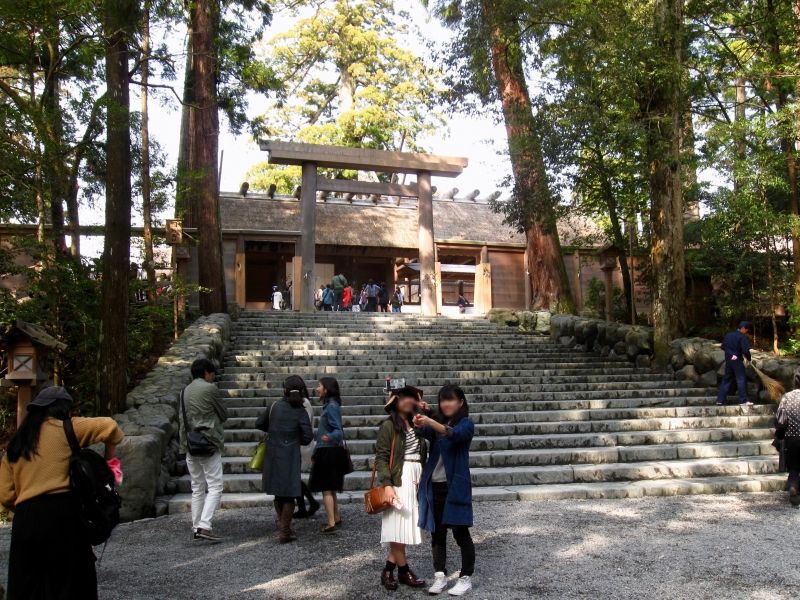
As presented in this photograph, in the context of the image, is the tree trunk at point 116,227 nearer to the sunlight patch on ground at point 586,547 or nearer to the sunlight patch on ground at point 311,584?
the sunlight patch on ground at point 311,584

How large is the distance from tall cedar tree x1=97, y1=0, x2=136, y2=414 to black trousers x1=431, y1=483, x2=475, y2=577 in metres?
5.44

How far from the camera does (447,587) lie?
4609 mm

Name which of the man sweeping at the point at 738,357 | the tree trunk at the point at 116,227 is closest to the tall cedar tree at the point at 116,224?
the tree trunk at the point at 116,227

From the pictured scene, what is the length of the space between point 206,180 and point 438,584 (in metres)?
12.7

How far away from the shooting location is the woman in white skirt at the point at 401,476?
4.54m

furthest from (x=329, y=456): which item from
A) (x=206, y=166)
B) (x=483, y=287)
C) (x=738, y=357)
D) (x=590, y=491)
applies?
(x=483, y=287)

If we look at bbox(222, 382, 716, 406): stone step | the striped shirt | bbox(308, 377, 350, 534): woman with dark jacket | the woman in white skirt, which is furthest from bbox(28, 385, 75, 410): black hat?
bbox(222, 382, 716, 406): stone step

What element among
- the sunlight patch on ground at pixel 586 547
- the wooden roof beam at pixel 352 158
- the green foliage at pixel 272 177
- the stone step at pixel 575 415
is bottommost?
the sunlight patch on ground at pixel 586 547

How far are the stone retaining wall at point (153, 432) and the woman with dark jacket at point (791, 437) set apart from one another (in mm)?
6263

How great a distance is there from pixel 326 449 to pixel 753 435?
6651mm

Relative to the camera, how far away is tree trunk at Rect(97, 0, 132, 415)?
8648mm

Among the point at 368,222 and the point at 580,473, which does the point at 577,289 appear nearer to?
the point at 368,222

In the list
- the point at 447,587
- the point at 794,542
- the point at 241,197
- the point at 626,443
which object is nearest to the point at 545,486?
the point at 626,443

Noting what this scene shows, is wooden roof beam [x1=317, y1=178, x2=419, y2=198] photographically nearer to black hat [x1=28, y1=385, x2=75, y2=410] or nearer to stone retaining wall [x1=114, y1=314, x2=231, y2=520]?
stone retaining wall [x1=114, y1=314, x2=231, y2=520]
